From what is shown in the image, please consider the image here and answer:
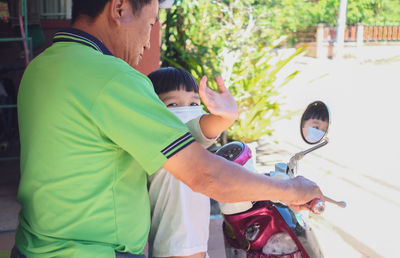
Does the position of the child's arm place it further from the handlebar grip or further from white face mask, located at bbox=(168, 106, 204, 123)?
the handlebar grip

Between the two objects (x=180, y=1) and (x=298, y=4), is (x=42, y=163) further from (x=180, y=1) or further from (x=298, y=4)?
(x=298, y=4)

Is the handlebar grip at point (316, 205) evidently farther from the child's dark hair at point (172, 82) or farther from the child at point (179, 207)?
the child's dark hair at point (172, 82)

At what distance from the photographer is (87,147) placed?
128 centimetres

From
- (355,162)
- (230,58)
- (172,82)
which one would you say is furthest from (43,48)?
(172,82)

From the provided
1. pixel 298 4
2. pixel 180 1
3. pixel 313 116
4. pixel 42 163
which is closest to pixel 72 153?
pixel 42 163

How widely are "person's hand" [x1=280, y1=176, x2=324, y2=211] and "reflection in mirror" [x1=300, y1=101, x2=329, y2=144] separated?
0.81ft

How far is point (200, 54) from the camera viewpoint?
607 centimetres

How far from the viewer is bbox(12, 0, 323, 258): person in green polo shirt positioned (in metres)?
1.22

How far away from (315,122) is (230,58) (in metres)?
4.62

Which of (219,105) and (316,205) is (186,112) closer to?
(219,105)

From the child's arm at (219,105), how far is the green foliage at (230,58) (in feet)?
14.3

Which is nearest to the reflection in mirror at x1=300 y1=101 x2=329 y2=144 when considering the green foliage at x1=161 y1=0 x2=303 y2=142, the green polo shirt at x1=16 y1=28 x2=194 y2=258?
the green polo shirt at x1=16 y1=28 x2=194 y2=258

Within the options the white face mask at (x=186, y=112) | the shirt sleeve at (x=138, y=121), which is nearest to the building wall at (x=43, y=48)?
the white face mask at (x=186, y=112)

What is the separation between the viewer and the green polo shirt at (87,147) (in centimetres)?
122
